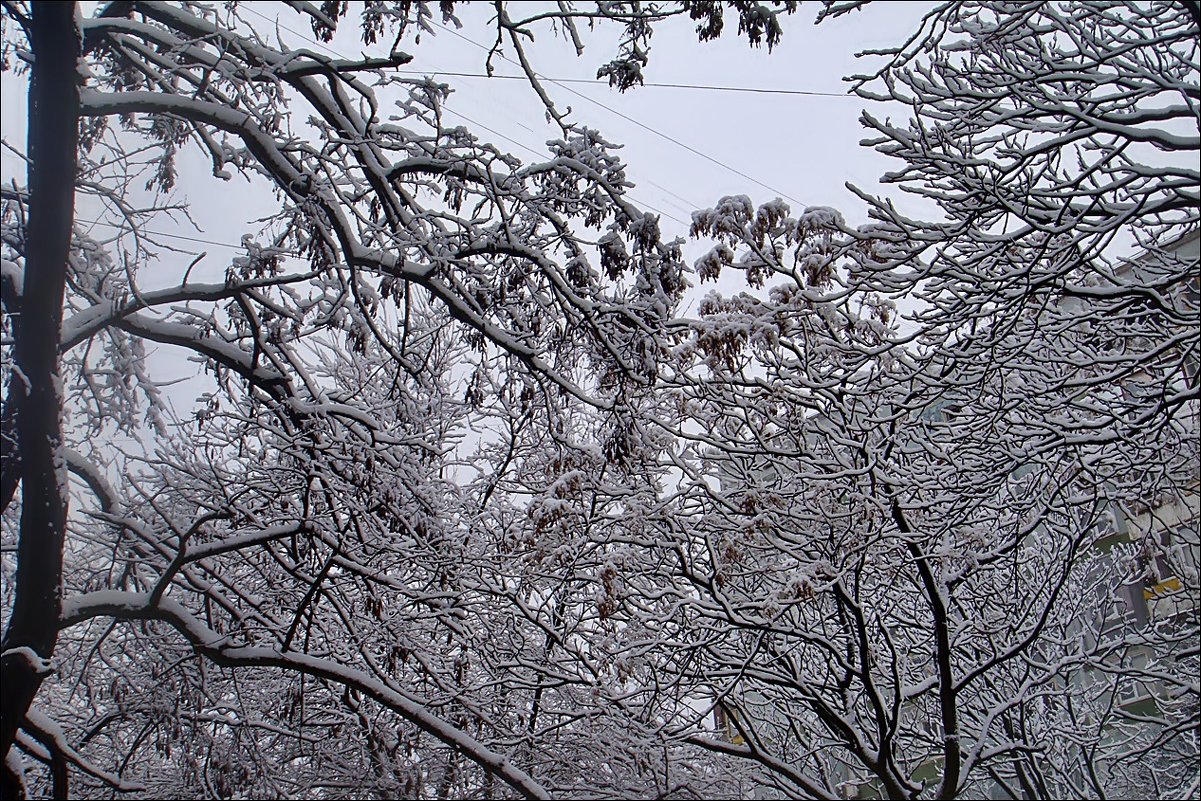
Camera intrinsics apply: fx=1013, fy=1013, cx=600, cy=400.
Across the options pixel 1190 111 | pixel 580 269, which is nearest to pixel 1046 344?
pixel 1190 111

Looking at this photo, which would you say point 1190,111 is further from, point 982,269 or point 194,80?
point 194,80

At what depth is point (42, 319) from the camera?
17.8 ft

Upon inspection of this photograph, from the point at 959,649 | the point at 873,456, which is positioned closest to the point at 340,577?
the point at 873,456

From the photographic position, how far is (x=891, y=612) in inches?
413

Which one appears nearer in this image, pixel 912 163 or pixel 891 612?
pixel 912 163

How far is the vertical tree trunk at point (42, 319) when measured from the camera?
5.41 metres

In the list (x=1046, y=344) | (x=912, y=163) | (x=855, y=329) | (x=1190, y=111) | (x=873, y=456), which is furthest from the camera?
(x=855, y=329)

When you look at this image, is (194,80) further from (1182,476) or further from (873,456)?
(1182,476)

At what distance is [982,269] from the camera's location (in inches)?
287

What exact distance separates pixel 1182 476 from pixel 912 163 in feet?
10.6

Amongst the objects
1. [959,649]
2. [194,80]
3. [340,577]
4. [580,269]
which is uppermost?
[194,80]

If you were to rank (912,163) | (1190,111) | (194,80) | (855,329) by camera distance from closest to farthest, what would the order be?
(1190,111) < (194,80) < (912,163) < (855,329)

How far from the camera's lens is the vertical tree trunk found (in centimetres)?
541

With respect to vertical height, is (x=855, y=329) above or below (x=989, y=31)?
below
